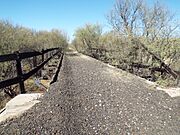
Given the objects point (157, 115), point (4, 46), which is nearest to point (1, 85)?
point (157, 115)

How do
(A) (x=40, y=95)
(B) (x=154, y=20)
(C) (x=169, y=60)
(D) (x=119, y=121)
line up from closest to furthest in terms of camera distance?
(D) (x=119, y=121)
(A) (x=40, y=95)
(C) (x=169, y=60)
(B) (x=154, y=20)

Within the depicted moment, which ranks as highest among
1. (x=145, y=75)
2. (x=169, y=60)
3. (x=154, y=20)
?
(x=154, y=20)

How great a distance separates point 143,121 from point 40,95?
258cm

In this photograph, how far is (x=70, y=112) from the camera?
203 inches

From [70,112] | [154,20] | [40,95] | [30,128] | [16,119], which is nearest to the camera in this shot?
[30,128]

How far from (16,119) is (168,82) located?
8.65 metres

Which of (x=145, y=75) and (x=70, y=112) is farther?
(x=145, y=75)

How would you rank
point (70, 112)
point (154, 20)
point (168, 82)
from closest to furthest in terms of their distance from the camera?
point (70, 112) < point (168, 82) < point (154, 20)

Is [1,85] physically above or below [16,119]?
above

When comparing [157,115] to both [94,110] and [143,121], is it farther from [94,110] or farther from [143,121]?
[94,110]

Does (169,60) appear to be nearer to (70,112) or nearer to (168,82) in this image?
(168,82)

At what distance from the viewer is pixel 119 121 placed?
15.7 feet

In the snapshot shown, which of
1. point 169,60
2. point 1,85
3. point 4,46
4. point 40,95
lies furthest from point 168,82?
point 4,46

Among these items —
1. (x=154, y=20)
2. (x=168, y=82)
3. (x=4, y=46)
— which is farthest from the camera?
(x=4, y=46)
